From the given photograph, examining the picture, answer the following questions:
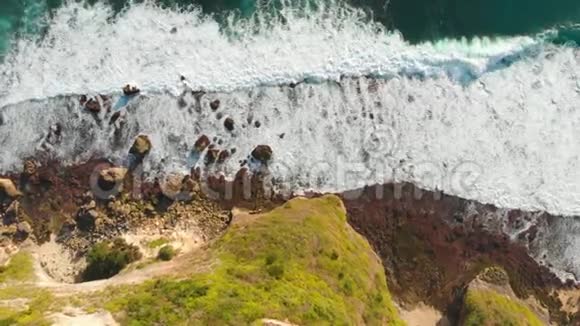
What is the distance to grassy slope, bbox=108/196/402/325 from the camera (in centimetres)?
2345

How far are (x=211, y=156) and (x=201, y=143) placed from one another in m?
0.85

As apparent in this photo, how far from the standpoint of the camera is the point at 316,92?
31.5 metres

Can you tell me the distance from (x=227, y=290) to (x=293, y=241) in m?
4.39

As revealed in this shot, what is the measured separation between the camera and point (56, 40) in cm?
3122

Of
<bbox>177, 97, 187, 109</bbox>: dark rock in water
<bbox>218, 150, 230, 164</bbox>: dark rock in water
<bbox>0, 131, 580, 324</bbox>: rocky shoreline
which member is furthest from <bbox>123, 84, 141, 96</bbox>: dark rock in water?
<bbox>218, 150, 230, 164</bbox>: dark rock in water

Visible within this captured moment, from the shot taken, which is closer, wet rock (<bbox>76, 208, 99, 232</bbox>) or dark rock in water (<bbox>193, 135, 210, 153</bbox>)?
wet rock (<bbox>76, 208, 99, 232</bbox>)

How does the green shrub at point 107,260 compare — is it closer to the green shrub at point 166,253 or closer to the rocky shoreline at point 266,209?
the rocky shoreline at point 266,209

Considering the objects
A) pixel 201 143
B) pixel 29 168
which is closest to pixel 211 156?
pixel 201 143

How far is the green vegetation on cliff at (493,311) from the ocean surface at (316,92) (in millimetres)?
3836

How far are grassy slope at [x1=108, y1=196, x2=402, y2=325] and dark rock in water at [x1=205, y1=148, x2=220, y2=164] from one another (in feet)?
12.7

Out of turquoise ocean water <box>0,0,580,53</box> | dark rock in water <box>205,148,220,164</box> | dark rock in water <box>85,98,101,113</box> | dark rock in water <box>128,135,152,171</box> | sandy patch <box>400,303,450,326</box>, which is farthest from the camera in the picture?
turquoise ocean water <box>0,0,580,53</box>

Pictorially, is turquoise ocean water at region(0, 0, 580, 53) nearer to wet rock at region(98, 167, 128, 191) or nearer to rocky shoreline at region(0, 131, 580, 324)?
rocky shoreline at region(0, 131, 580, 324)

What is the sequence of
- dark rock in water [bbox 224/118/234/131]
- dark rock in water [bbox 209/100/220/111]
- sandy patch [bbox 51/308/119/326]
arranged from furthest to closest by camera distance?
dark rock in water [bbox 209/100/220/111], dark rock in water [bbox 224/118/234/131], sandy patch [bbox 51/308/119/326]

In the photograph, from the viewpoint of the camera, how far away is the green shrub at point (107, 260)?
95.1 feet
